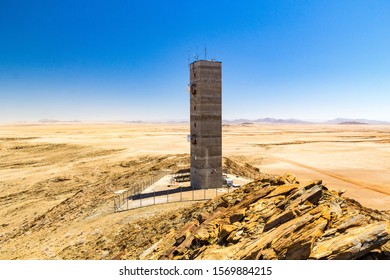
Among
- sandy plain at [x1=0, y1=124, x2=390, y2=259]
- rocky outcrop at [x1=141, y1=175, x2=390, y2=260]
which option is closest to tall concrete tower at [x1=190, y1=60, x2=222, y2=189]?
sandy plain at [x1=0, y1=124, x2=390, y2=259]

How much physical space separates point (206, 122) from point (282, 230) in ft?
79.1

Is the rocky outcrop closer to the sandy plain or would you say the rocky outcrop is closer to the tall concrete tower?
the sandy plain

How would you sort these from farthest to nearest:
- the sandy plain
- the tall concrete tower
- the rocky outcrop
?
the tall concrete tower < the sandy plain < the rocky outcrop

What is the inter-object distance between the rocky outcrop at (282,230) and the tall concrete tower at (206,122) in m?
16.6

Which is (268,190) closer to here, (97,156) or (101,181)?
(101,181)

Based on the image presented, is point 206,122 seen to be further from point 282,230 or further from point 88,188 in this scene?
point 282,230

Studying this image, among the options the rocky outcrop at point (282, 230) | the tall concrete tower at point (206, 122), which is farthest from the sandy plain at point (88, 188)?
the tall concrete tower at point (206, 122)

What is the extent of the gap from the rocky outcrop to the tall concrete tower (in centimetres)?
1658

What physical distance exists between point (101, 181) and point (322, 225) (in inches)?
1764

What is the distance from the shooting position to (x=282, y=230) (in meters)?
12.6

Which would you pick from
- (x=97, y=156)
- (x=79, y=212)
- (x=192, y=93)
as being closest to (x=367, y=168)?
(x=192, y=93)

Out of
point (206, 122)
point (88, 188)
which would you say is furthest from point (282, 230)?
point (88, 188)

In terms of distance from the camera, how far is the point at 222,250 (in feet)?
42.7

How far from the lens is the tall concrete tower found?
114 ft
